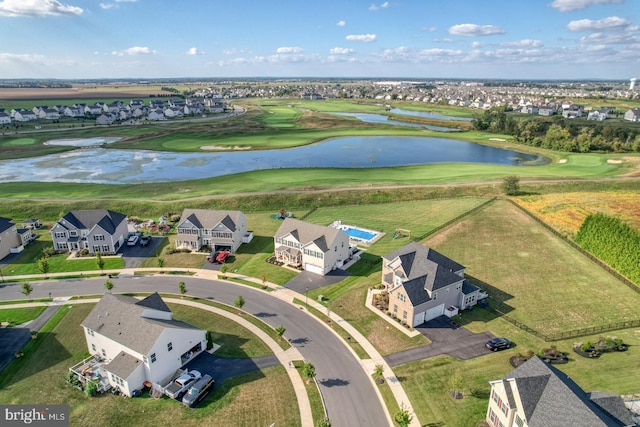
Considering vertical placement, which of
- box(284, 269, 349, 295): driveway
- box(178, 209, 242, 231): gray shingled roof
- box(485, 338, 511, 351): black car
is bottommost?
box(485, 338, 511, 351): black car

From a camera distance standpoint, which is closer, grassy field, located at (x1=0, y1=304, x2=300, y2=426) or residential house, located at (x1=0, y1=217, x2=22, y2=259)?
grassy field, located at (x1=0, y1=304, x2=300, y2=426)

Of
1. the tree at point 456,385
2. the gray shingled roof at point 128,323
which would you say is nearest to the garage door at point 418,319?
the tree at point 456,385

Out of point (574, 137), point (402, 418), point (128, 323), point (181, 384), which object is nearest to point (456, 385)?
point (402, 418)

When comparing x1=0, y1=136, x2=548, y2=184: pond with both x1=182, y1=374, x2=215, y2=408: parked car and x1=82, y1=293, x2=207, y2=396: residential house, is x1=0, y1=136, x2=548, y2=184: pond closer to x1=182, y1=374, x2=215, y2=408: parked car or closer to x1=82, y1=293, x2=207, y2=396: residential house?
x1=82, y1=293, x2=207, y2=396: residential house

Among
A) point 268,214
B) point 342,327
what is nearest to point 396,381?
point 342,327

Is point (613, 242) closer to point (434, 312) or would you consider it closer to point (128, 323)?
point (434, 312)

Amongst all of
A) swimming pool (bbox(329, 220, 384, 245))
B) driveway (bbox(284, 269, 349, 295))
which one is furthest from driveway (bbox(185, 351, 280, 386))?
swimming pool (bbox(329, 220, 384, 245))

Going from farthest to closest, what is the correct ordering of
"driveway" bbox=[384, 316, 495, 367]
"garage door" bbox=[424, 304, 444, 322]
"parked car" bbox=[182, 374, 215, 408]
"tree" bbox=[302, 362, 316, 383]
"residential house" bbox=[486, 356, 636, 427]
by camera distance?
"garage door" bbox=[424, 304, 444, 322] → "driveway" bbox=[384, 316, 495, 367] → "tree" bbox=[302, 362, 316, 383] → "parked car" bbox=[182, 374, 215, 408] → "residential house" bbox=[486, 356, 636, 427]
